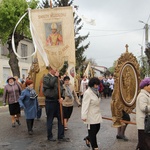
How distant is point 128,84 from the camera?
7324 mm

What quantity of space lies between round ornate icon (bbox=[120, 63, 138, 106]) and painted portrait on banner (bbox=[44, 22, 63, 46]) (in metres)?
3.12

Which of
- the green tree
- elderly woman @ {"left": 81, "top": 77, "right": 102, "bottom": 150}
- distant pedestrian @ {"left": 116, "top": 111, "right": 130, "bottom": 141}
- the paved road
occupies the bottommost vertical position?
the paved road

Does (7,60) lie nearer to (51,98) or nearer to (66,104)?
(66,104)

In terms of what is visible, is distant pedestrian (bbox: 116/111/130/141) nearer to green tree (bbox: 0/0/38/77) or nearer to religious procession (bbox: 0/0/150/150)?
religious procession (bbox: 0/0/150/150)

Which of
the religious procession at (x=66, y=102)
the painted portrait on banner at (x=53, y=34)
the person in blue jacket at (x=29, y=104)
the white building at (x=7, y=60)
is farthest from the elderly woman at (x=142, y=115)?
the white building at (x=7, y=60)

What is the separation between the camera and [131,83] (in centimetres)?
745

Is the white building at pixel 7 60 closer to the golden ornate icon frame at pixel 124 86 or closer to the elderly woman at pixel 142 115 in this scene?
the golden ornate icon frame at pixel 124 86

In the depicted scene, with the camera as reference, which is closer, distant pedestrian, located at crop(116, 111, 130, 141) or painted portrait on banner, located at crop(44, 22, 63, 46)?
distant pedestrian, located at crop(116, 111, 130, 141)

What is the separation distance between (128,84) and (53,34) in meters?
3.76

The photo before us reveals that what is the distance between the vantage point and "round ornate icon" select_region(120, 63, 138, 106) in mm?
7184

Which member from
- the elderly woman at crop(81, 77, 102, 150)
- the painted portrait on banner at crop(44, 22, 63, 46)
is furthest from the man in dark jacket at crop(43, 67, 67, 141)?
the painted portrait on banner at crop(44, 22, 63, 46)

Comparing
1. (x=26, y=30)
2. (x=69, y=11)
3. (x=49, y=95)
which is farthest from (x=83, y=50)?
(x=49, y=95)

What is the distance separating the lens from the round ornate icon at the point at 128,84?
7.18 meters

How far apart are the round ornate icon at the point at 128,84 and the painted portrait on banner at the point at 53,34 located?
3.12m
